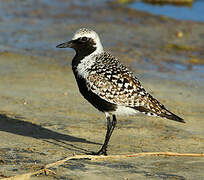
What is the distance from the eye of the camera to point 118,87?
23.0ft

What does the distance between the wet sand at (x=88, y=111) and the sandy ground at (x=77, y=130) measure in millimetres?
13

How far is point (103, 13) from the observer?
19.2m

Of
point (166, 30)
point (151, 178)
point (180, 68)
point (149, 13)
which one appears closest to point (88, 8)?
point (149, 13)

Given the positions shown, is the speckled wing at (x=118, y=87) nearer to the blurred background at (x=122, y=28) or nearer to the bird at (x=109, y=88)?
the bird at (x=109, y=88)

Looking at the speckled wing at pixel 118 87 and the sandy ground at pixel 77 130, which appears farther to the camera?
the speckled wing at pixel 118 87

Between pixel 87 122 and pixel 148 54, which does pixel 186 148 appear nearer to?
pixel 87 122

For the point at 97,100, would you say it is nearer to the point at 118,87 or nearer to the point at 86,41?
the point at 118,87

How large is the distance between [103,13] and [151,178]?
44.9ft

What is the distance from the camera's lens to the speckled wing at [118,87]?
6949 mm

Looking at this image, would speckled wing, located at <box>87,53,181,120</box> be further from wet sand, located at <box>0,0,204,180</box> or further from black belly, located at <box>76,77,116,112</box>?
wet sand, located at <box>0,0,204,180</box>

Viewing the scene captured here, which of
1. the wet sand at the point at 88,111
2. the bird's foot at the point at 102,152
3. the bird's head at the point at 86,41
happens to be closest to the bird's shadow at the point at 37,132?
the wet sand at the point at 88,111

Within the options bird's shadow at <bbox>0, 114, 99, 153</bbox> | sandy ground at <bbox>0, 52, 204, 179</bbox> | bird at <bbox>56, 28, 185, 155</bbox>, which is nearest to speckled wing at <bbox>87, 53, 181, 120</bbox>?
bird at <bbox>56, 28, 185, 155</bbox>

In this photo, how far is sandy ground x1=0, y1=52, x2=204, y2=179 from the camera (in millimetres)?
6430

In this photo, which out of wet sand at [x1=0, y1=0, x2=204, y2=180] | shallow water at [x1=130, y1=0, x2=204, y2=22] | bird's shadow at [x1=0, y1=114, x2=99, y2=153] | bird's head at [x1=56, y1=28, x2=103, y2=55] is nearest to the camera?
wet sand at [x1=0, y1=0, x2=204, y2=180]
